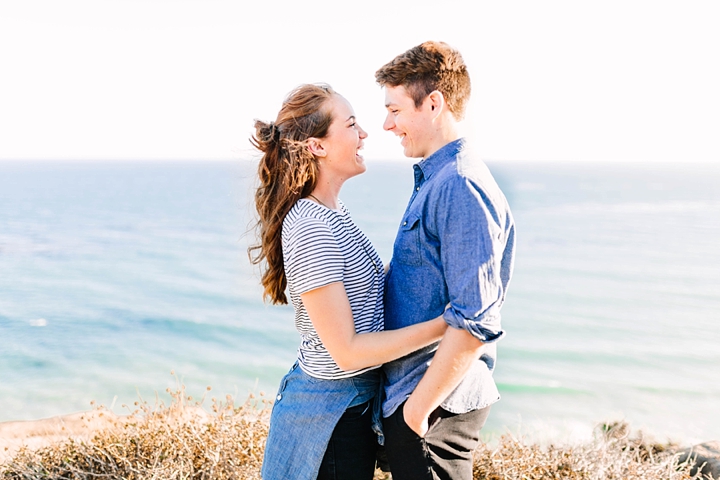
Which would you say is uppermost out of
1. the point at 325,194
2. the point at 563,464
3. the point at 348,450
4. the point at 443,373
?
the point at 325,194

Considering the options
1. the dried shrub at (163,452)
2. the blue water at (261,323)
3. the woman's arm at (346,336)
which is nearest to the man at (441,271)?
the woman's arm at (346,336)

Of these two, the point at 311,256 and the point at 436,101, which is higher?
the point at 436,101

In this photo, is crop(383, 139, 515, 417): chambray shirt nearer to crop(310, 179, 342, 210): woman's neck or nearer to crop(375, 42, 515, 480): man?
crop(375, 42, 515, 480): man

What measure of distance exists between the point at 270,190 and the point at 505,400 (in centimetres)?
1433

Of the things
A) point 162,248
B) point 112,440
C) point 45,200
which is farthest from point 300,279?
point 45,200

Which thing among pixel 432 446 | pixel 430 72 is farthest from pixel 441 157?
pixel 432 446

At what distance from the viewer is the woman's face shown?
2713 mm

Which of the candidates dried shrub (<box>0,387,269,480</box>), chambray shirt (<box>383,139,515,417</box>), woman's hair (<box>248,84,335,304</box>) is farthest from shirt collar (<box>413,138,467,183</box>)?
dried shrub (<box>0,387,269,480</box>)

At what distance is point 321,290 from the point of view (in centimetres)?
235

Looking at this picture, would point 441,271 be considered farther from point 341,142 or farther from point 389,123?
point 341,142

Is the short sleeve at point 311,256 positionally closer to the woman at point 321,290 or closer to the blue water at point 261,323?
the woman at point 321,290

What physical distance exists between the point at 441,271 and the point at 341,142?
77cm

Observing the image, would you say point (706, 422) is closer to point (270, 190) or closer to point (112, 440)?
point (112, 440)

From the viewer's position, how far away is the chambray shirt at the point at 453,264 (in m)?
2.09
